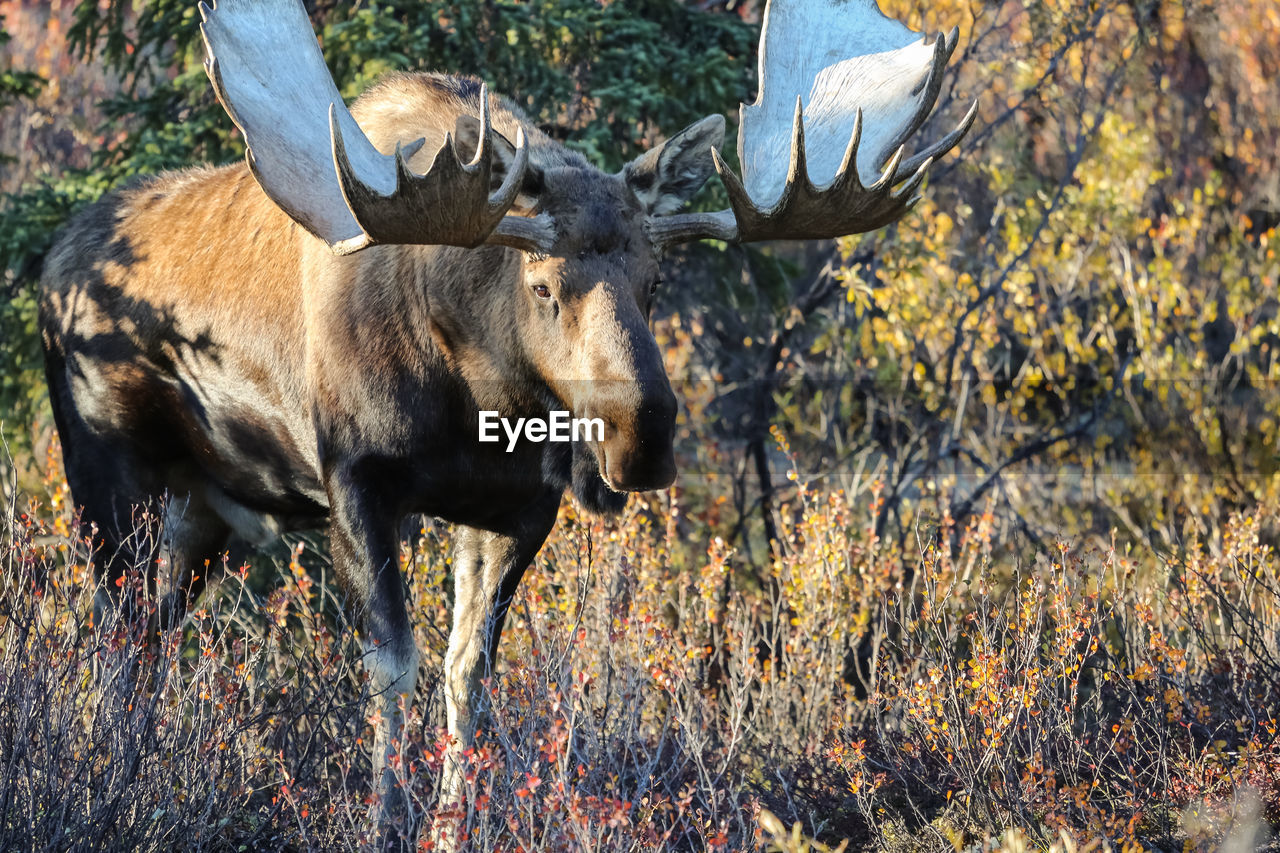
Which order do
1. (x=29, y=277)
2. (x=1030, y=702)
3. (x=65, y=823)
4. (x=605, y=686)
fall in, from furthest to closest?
(x=29, y=277) → (x=605, y=686) → (x=1030, y=702) → (x=65, y=823)

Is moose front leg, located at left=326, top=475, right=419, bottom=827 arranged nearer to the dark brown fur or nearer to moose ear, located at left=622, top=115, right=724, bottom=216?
the dark brown fur

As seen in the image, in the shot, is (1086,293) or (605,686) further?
(1086,293)

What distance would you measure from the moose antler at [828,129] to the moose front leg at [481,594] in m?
1.15

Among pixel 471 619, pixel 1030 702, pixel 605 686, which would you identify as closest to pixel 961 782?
pixel 1030 702

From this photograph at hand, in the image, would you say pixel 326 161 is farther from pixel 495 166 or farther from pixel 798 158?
pixel 798 158

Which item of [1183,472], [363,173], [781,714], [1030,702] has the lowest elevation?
[1183,472]

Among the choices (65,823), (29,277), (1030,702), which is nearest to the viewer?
(65,823)

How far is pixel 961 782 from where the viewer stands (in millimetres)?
4465

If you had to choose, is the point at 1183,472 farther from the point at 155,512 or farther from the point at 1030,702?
the point at 155,512

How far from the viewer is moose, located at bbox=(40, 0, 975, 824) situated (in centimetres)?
415

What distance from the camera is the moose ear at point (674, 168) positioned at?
4492 millimetres

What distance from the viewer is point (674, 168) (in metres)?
4.60

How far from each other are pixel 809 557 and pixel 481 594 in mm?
1803

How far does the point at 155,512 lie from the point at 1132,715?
12.4 ft
